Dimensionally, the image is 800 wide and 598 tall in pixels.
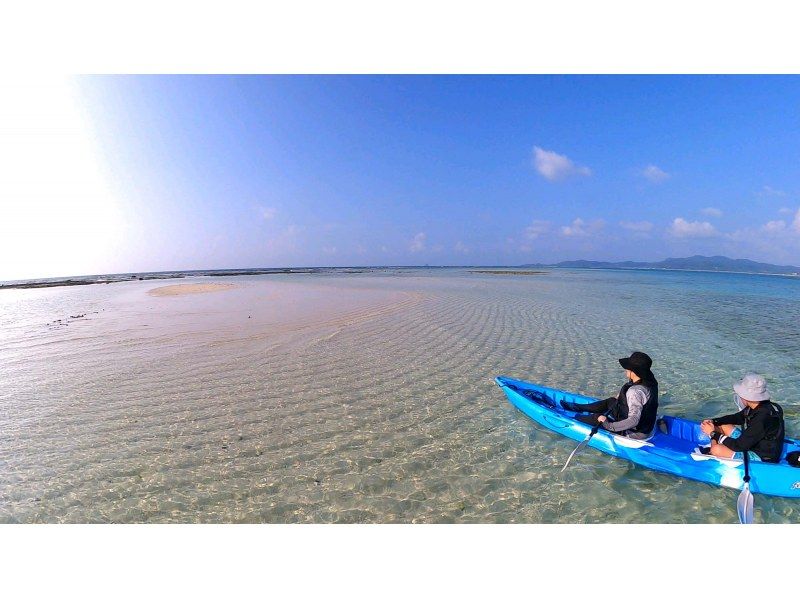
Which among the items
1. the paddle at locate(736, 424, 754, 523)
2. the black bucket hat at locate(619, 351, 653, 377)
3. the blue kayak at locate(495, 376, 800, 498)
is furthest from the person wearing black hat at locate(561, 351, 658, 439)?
the paddle at locate(736, 424, 754, 523)

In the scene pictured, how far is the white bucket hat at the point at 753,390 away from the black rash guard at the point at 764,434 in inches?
7.1

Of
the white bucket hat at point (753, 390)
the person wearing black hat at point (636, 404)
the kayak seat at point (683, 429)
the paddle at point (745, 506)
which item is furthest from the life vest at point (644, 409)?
the paddle at point (745, 506)

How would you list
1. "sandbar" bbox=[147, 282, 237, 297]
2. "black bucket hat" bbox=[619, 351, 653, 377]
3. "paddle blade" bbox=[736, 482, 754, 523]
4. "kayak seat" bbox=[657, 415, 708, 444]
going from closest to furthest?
"paddle blade" bbox=[736, 482, 754, 523], "black bucket hat" bbox=[619, 351, 653, 377], "kayak seat" bbox=[657, 415, 708, 444], "sandbar" bbox=[147, 282, 237, 297]

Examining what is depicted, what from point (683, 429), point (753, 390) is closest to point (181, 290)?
point (683, 429)

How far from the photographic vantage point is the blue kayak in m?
5.48

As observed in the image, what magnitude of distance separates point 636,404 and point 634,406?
0.05 m

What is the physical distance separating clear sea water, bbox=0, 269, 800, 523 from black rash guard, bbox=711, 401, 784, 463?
73cm

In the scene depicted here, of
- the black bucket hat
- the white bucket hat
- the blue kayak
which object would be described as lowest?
the blue kayak

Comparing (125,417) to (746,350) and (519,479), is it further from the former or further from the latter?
(746,350)

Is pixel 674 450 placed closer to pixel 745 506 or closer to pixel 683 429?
pixel 745 506

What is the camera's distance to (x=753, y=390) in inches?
217

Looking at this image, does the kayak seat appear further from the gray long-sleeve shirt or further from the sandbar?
the sandbar
